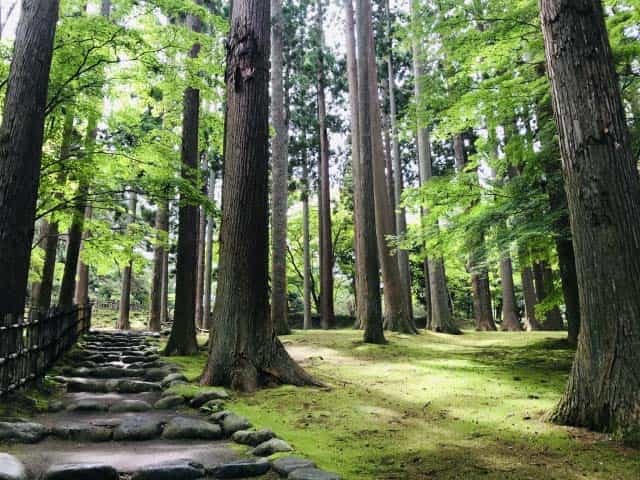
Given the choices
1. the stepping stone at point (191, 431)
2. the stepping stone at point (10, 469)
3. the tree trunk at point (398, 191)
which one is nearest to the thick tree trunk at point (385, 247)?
the tree trunk at point (398, 191)

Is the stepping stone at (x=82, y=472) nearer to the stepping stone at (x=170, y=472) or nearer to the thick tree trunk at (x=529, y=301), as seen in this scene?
the stepping stone at (x=170, y=472)

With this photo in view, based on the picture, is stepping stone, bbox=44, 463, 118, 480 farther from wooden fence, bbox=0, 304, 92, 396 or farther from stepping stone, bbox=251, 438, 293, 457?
wooden fence, bbox=0, 304, 92, 396

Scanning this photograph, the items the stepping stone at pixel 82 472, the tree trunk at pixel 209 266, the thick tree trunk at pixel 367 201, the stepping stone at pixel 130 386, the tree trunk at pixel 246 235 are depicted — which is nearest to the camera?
the stepping stone at pixel 82 472

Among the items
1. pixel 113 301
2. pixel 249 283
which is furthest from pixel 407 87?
pixel 113 301

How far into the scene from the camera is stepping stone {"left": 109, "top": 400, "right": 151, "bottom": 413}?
4676 mm

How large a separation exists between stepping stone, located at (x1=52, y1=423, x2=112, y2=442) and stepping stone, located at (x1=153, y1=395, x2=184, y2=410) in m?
1.08

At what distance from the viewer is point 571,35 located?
375 cm

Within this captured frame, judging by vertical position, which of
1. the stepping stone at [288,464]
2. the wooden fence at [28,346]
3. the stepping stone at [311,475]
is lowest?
the stepping stone at [288,464]

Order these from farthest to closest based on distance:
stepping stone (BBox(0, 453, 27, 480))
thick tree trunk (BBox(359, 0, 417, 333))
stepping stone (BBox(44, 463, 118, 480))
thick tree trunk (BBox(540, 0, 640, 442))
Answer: thick tree trunk (BBox(359, 0, 417, 333))
thick tree trunk (BBox(540, 0, 640, 442))
stepping stone (BBox(44, 463, 118, 480))
stepping stone (BBox(0, 453, 27, 480))

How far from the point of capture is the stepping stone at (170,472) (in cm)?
267

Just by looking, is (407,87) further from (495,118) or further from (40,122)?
(40,122)

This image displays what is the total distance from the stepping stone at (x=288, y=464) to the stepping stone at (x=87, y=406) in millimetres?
2710

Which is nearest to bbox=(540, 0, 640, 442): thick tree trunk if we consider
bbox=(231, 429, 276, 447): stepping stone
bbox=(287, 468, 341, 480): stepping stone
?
bbox=(287, 468, 341, 480): stepping stone

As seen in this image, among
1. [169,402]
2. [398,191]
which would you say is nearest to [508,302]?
[398,191]
